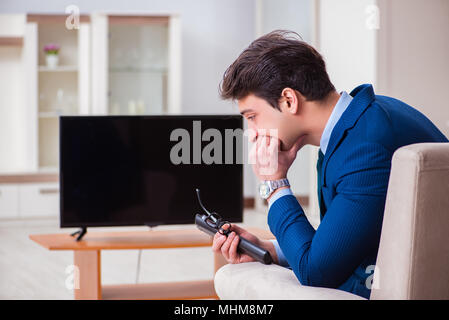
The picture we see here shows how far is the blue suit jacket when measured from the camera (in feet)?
3.27

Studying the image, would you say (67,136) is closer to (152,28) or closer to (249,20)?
(152,28)

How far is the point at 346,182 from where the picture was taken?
102 centimetres

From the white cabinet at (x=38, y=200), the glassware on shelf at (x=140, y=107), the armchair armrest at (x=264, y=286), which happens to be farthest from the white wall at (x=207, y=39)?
the armchair armrest at (x=264, y=286)

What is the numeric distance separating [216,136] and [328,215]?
48.4 inches

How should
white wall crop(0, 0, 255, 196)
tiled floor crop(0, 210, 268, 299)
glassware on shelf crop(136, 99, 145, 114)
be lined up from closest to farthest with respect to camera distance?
tiled floor crop(0, 210, 268, 299)
glassware on shelf crop(136, 99, 145, 114)
white wall crop(0, 0, 255, 196)

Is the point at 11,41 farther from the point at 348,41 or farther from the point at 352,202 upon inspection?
the point at 352,202

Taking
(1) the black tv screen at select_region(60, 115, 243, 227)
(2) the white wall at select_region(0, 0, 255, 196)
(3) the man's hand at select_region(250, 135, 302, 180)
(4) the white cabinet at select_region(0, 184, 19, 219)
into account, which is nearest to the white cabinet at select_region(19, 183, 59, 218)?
(4) the white cabinet at select_region(0, 184, 19, 219)

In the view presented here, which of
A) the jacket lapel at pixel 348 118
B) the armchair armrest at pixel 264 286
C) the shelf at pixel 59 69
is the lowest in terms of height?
the armchair armrest at pixel 264 286

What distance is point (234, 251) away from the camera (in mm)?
1236

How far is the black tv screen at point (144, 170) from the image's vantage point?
7.20ft

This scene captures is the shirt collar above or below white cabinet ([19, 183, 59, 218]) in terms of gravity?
above

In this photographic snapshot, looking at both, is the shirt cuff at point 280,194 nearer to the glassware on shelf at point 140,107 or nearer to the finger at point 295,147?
the finger at point 295,147

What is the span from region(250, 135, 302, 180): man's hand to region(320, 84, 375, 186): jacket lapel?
4.1 inches

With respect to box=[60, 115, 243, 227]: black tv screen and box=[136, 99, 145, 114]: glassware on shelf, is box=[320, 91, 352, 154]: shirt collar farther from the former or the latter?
box=[136, 99, 145, 114]: glassware on shelf
